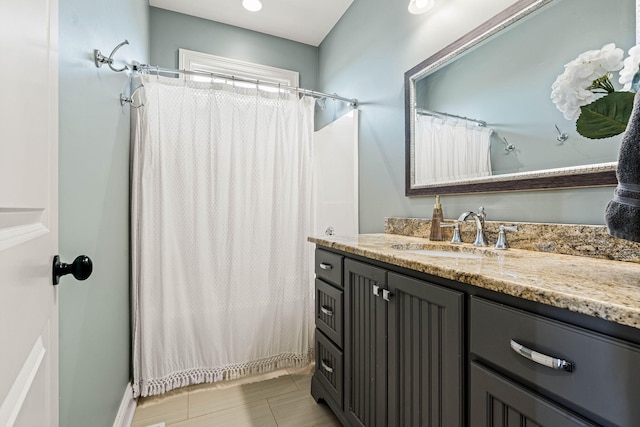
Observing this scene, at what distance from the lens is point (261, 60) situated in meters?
2.69

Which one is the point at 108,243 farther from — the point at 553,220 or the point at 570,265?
the point at 553,220

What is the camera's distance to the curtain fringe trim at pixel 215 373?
169 centimetres

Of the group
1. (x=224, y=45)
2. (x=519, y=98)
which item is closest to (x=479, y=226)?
(x=519, y=98)

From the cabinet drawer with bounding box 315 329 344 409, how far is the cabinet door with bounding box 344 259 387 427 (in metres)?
→ 0.05

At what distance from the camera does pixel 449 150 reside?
4.97ft

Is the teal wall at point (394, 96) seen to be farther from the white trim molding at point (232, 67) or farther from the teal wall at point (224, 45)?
the white trim molding at point (232, 67)

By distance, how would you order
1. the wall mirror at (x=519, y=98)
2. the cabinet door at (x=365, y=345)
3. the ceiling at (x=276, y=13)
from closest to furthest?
the wall mirror at (x=519, y=98)
the cabinet door at (x=365, y=345)
the ceiling at (x=276, y=13)

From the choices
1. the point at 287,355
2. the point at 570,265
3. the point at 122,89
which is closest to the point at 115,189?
the point at 122,89

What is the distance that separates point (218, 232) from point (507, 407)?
5.35 ft

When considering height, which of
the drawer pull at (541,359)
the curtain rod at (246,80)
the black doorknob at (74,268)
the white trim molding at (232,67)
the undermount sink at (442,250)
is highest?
the white trim molding at (232,67)

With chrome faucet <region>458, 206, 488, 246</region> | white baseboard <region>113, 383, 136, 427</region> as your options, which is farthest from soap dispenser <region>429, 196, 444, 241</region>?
white baseboard <region>113, 383, 136, 427</region>

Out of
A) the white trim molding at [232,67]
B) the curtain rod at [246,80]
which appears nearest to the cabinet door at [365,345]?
the curtain rod at [246,80]

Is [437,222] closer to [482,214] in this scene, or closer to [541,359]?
[482,214]

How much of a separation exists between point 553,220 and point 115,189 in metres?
1.83
